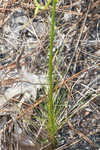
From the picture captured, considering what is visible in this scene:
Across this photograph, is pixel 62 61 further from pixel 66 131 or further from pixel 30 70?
pixel 66 131

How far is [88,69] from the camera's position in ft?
3.80

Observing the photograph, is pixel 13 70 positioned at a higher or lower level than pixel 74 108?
higher

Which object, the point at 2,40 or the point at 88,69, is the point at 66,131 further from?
the point at 2,40

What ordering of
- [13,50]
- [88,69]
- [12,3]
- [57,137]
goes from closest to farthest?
1. [57,137]
2. [88,69]
3. [13,50]
4. [12,3]

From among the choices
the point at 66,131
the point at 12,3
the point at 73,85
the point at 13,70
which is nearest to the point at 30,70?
the point at 13,70

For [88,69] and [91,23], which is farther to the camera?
[91,23]

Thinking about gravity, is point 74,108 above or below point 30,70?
below

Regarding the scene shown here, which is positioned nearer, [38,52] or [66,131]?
[66,131]

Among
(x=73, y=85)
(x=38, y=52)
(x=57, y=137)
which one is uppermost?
(x=38, y=52)

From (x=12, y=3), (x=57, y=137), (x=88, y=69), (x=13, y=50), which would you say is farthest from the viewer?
(x=12, y=3)

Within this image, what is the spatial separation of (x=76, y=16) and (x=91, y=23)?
9cm

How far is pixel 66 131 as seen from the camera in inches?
40.4

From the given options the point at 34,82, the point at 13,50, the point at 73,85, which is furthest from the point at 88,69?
the point at 13,50

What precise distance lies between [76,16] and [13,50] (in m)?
0.38
